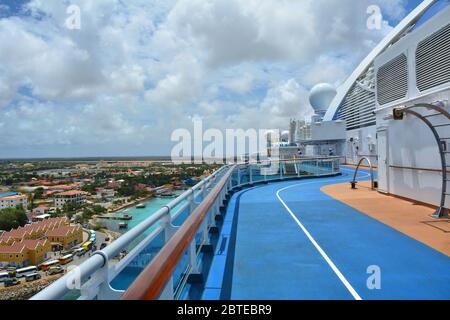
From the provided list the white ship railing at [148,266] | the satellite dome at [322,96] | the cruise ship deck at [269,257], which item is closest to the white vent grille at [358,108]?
the satellite dome at [322,96]

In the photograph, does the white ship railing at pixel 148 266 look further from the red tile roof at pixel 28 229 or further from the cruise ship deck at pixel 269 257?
the red tile roof at pixel 28 229

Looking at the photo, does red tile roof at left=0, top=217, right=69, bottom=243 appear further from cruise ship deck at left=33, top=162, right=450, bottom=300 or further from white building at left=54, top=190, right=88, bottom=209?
cruise ship deck at left=33, top=162, right=450, bottom=300

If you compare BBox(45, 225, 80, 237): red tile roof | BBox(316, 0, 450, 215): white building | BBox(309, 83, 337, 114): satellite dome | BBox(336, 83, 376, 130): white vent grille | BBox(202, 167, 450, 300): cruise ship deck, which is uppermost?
BBox(309, 83, 337, 114): satellite dome

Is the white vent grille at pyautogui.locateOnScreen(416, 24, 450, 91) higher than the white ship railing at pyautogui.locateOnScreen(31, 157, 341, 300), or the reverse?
the white vent grille at pyautogui.locateOnScreen(416, 24, 450, 91)

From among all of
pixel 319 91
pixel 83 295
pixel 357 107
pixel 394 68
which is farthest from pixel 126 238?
pixel 319 91

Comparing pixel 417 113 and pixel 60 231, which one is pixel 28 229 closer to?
pixel 60 231

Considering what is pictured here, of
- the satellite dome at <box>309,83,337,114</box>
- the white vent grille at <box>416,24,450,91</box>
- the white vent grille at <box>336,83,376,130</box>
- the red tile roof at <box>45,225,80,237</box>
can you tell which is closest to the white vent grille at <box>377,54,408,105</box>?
the white vent grille at <box>416,24,450,91</box>
